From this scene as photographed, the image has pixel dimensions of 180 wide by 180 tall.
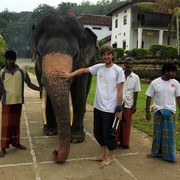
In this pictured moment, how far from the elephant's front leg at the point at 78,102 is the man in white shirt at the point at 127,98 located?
A: 707mm

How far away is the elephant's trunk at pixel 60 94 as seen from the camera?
389 cm

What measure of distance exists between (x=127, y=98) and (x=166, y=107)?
2.47ft

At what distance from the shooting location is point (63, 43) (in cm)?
432

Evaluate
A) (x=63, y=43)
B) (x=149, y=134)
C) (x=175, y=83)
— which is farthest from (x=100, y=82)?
(x=149, y=134)

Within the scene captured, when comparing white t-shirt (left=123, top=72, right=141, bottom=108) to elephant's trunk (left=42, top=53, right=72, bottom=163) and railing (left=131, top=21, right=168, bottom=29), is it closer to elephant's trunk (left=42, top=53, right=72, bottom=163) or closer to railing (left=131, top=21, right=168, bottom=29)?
elephant's trunk (left=42, top=53, right=72, bottom=163)

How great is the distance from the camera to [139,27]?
33.1 meters

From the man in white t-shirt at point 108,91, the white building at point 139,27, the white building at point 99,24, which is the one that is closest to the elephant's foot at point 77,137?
the man in white t-shirt at point 108,91

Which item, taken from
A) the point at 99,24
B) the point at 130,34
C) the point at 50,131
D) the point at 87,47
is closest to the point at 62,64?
the point at 87,47

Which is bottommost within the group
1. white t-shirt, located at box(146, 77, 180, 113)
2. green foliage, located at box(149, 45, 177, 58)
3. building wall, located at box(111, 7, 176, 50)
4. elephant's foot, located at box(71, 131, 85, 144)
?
elephant's foot, located at box(71, 131, 85, 144)

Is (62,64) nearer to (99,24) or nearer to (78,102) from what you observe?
(78,102)

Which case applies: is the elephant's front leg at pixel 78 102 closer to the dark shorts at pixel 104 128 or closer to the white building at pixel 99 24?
the dark shorts at pixel 104 128

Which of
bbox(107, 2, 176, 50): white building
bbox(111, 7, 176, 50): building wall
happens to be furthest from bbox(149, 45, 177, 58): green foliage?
bbox(111, 7, 176, 50): building wall

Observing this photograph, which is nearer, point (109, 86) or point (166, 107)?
point (109, 86)

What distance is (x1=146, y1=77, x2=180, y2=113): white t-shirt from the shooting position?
430 centimetres
